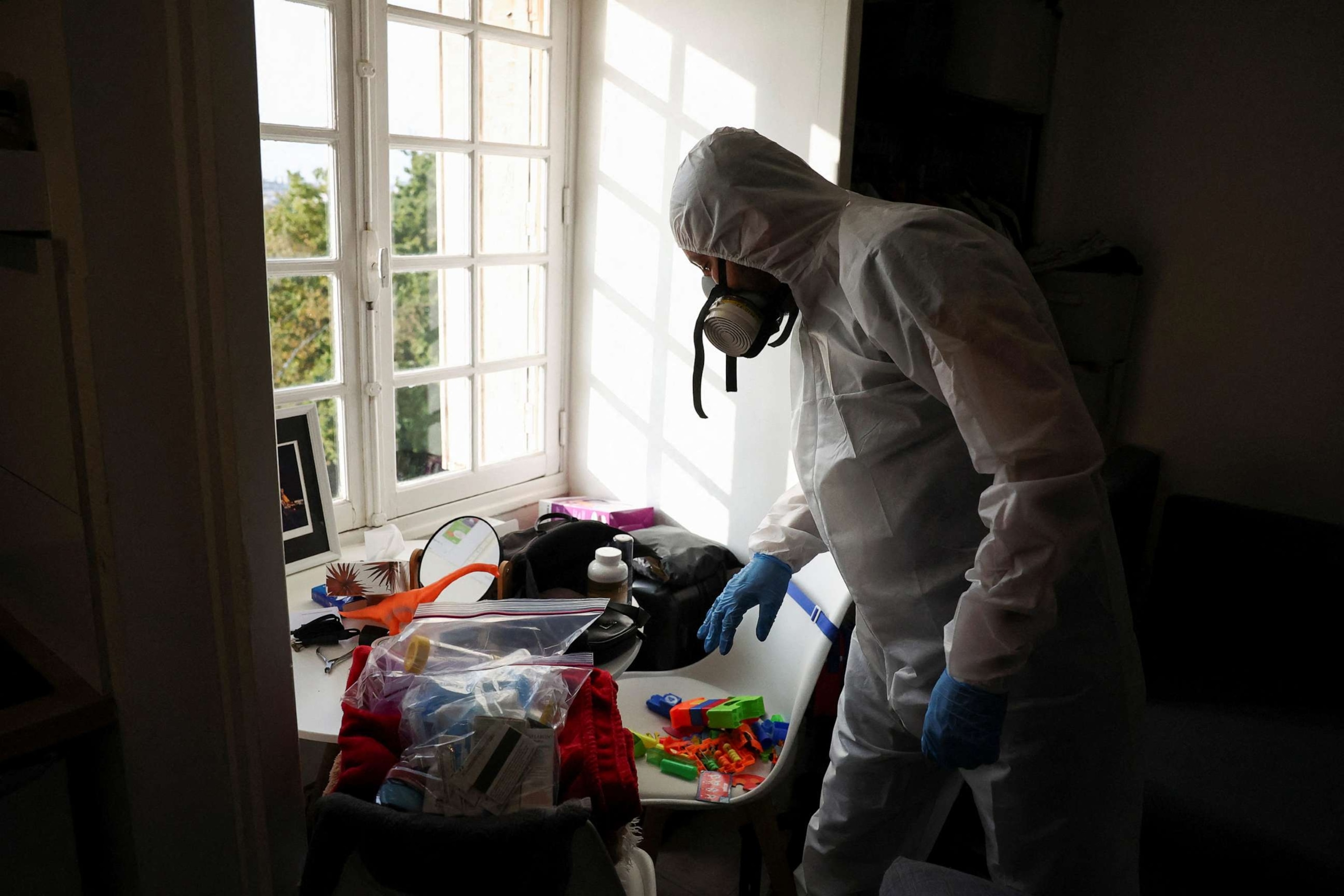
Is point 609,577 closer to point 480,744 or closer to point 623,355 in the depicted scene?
point 480,744

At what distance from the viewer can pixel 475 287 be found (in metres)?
2.10

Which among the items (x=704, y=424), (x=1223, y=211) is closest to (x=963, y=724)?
(x=704, y=424)

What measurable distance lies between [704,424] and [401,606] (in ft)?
2.91

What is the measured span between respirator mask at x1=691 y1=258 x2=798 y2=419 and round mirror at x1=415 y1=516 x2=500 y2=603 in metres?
0.54

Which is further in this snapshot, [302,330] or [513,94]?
[513,94]

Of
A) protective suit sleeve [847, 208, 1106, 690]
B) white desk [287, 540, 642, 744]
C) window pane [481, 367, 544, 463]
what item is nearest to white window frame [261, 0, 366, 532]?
white desk [287, 540, 642, 744]

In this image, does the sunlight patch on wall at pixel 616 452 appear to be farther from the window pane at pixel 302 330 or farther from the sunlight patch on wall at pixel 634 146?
the window pane at pixel 302 330

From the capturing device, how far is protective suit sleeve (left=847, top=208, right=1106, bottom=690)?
1087 mm

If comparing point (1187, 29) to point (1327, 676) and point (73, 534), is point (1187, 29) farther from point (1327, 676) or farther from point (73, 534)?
point (73, 534)

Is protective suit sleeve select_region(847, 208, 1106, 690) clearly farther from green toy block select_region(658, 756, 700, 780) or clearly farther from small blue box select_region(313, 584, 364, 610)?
small blue box select_region(313, 584, 364, 610)

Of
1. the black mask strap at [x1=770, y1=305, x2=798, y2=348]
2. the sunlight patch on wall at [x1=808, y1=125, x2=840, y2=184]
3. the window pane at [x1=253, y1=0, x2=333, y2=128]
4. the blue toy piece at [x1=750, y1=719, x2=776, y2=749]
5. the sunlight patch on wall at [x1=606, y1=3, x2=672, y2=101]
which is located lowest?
the blue toy piece at [x1=750, y1=719, x2=776, y2=749]

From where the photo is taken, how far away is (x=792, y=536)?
159cm

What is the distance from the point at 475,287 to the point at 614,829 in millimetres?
1388

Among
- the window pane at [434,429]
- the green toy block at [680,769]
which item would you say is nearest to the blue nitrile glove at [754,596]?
the green toy block at [680,769]
